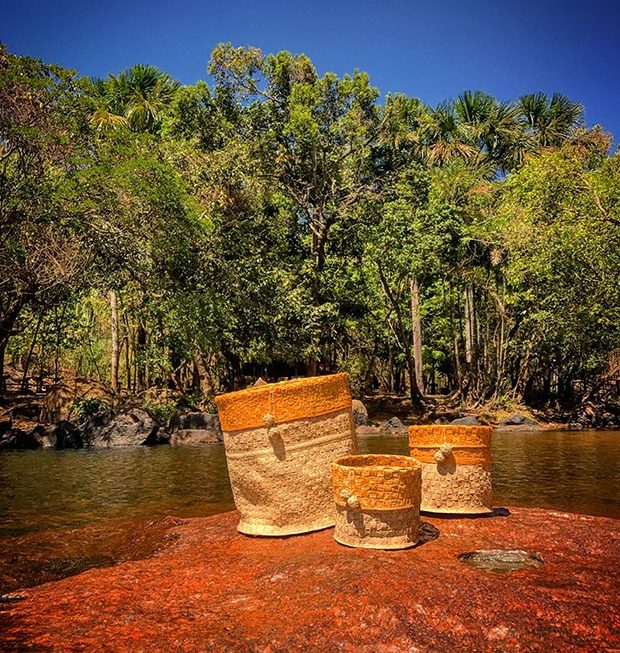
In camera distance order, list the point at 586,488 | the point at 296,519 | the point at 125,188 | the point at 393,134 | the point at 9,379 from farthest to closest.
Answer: the point at 9,379 < the point at 393,134 < the point at 125,188 < the point at 586,488 < the point at 296,519

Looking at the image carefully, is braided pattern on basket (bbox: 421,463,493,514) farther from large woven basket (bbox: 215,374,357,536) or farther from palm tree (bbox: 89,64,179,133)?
palm tree (bbox: 89,64,179,133)

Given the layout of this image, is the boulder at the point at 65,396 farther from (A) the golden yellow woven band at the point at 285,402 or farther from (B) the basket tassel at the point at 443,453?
(B) the basket tassel at the point at 443,453

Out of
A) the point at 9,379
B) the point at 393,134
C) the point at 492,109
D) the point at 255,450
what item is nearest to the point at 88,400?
the point at 9,379

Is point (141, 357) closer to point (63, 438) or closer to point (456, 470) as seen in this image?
point (63, 438)

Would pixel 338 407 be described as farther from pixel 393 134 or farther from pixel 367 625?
pixel 393 134

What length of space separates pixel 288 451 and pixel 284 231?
1843 cm

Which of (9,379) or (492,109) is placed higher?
(492,109)

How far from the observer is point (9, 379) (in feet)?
90.2

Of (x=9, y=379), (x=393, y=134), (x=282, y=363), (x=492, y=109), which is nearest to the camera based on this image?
(x=393, y=134)

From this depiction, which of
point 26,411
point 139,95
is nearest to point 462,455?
point 26,411

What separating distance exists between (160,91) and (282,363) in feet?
54.8

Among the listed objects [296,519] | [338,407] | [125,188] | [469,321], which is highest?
[125,188]

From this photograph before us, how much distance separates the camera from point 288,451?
539cm

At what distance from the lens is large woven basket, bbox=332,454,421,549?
4652 millimetres
